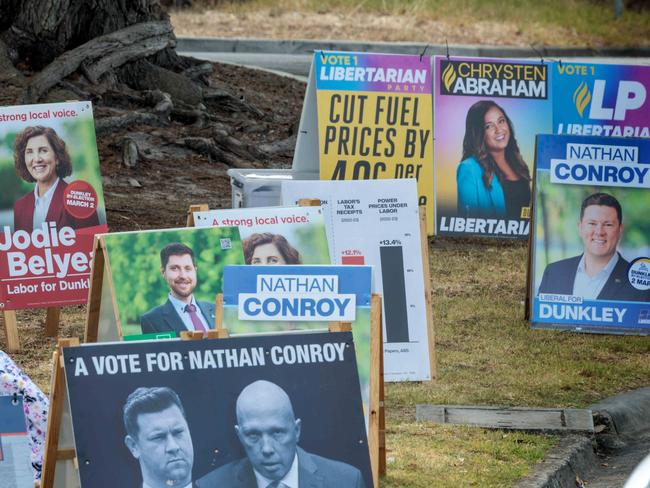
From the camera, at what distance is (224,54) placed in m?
24.0

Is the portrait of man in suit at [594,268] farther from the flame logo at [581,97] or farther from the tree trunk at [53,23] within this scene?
the tree trunk at [53,23]

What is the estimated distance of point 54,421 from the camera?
5.22 metres

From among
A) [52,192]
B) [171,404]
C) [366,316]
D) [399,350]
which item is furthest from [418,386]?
[171,404]

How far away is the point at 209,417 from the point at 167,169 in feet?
29.9

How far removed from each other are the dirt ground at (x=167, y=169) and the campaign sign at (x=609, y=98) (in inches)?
135

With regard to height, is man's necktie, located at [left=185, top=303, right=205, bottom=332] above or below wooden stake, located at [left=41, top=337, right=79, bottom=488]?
above

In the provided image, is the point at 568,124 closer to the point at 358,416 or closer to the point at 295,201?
the point at 295,201

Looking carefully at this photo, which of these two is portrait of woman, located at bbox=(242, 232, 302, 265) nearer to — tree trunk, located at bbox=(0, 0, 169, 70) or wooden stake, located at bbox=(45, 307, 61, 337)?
wooden stake, located at bbox=(45, 307, 61, 337)

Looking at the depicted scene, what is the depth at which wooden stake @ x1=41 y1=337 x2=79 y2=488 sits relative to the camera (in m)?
5.17

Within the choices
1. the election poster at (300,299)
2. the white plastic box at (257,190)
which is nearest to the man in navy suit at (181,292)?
the election poster at (300,299)

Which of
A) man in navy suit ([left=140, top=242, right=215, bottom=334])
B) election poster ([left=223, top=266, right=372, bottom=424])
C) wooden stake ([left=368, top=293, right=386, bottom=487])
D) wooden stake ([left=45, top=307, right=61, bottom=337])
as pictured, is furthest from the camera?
wooden stake ([left=45, top=307, right=61, bottom=337])

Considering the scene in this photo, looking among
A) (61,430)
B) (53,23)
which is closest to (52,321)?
(61,430)

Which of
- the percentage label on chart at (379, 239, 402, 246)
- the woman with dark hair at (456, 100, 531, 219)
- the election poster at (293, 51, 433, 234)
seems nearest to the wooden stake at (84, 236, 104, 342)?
the percentage label on chart at (379, 239, 402, 246)

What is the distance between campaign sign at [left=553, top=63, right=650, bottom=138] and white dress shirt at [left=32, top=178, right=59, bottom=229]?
5.32 m
